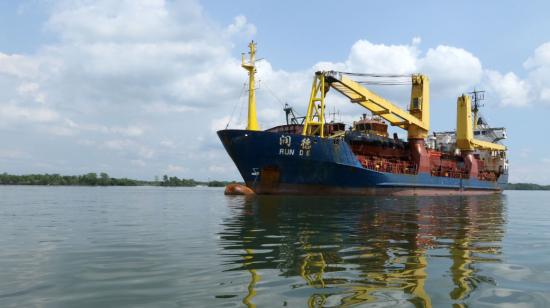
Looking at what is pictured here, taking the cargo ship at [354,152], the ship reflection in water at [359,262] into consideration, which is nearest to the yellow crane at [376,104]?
the cargo ship at [354,152]

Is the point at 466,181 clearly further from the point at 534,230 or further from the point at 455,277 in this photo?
the point at 455,277

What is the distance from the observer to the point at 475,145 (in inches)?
1906

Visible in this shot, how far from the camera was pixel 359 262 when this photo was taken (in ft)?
23.7

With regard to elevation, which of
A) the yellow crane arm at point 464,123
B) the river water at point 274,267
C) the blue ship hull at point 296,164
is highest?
the yellow crane arm at point 464,123

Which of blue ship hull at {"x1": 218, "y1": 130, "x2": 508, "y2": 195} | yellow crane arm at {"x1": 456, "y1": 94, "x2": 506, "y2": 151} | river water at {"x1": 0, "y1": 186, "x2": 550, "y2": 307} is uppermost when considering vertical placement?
yellow crane arm at {"x1": 456, "y1": 94, "x2": 506, "y2": 151}

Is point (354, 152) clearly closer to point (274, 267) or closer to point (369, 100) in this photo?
point (369, 100)

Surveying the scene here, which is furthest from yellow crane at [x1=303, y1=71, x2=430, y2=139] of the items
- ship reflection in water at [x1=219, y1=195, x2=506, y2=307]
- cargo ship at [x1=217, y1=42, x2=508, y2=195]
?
ship reflection in water at [x1=219, y1=195, x2=506, y2=307]

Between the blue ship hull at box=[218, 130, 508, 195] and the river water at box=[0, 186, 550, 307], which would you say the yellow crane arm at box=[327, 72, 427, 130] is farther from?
the river water at box=[0, 186, 550, 307]

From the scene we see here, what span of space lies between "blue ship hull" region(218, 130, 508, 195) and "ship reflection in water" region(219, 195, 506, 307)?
1700cm

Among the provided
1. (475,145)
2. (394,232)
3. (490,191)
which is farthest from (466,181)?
(394,232)

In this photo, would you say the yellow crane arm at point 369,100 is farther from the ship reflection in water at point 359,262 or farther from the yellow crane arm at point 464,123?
the ship reflection in water at point 359,262

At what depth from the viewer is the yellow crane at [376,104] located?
33469 mm

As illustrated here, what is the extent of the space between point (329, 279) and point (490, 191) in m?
53.4

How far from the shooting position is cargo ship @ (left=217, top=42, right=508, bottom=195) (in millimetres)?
30328
